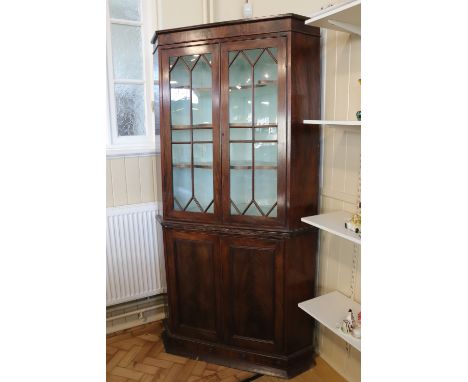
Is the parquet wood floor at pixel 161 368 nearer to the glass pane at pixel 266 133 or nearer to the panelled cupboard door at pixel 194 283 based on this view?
the panelled cupboard door at pixel 194 283

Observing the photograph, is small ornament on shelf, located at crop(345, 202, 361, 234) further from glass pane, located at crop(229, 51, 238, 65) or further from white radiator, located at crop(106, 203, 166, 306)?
white radiator, located at crop(106, 203, 166, 306)

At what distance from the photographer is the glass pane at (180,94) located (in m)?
2.28

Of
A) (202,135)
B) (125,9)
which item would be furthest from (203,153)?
(125,9)

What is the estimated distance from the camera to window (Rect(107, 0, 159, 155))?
267 cm

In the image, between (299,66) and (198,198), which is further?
(198,198)

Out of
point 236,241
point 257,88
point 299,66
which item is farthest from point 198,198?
point 299,66

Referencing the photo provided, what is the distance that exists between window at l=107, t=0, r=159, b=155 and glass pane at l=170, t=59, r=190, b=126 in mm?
369

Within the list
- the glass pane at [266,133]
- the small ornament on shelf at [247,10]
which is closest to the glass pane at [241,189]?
the glass pane at [266,133]
